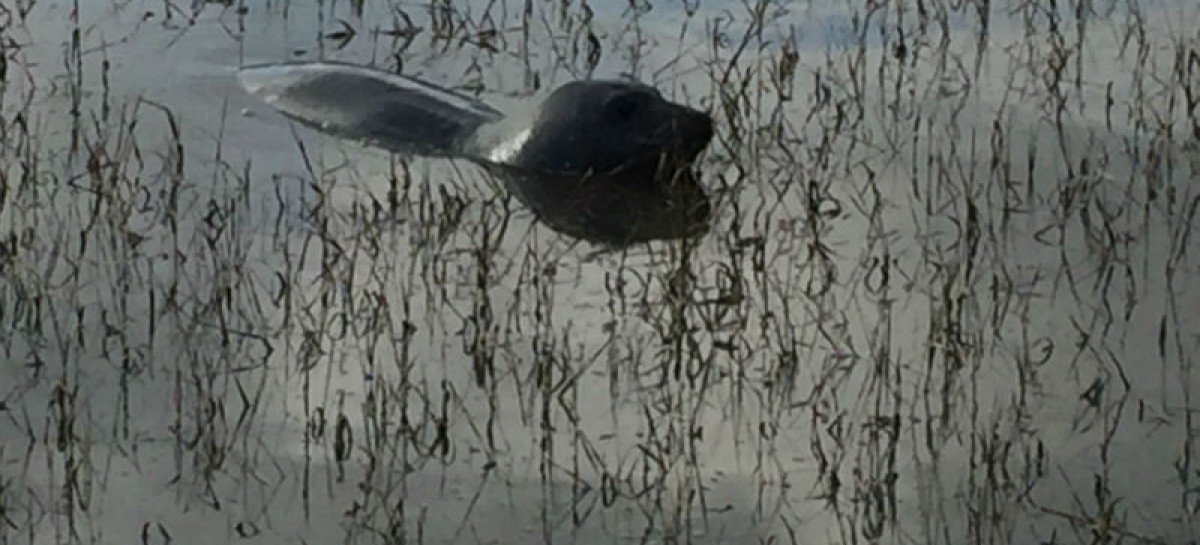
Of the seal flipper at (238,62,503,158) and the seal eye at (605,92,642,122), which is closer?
the seal eye at (605,92,642,122)

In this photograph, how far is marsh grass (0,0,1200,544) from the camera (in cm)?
545

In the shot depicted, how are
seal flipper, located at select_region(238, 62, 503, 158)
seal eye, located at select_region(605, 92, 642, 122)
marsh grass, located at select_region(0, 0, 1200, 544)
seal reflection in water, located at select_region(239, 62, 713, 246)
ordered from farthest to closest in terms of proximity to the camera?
seal flipper, located at select_region(238, 62, 503, 158) → seal eye, located at select_region(605, 92, 642, 122) → seal reflection in water, located at select_region(239, 62, 713, 246) → marsh grass, located at select_region(0, 0, 1200, 544)

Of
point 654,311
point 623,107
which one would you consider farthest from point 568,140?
point 654,311

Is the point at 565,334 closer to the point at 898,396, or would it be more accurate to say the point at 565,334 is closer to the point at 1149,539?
the point at 898,396

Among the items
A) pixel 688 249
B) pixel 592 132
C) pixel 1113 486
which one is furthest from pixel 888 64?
pixel 1113 486

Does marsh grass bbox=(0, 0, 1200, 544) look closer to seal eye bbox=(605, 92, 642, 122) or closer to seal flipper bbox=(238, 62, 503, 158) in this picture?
seal flipper bbox=(238, 62, 503, 158)

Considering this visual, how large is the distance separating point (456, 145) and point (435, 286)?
145 centimetres

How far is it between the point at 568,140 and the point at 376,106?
763 millimetres

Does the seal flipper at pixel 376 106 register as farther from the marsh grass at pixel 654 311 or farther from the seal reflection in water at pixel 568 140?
the marsh grass at pixel 654 311

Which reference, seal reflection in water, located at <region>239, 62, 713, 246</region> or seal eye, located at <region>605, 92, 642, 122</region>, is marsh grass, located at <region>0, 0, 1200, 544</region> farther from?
seal eye, located at <region>605, 92, 642, 122</region>

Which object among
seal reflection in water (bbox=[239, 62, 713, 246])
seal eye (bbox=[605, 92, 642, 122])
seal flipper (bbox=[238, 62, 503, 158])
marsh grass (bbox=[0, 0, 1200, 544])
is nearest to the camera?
marsh grass (bbox=[0, 0, 1200, 544])

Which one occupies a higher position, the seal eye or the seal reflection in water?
the seal eye

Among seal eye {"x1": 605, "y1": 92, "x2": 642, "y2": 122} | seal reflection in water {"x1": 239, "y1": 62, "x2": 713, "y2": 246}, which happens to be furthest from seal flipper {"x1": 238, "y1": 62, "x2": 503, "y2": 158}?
seal eye {"x1": 605, "y1": 92, "x2": 642, "y2": 122}

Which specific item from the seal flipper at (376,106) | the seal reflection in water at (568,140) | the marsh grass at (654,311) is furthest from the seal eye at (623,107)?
the seal flipper at (376,106)
